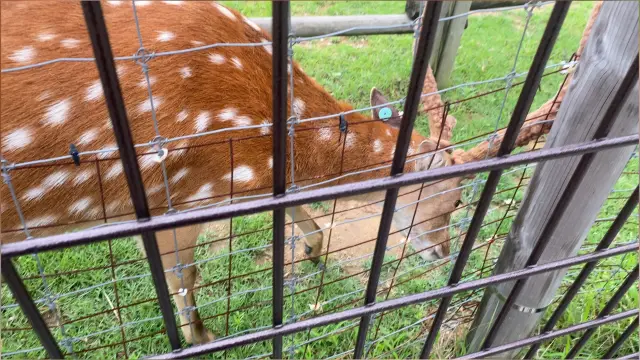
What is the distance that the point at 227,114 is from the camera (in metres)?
2.05

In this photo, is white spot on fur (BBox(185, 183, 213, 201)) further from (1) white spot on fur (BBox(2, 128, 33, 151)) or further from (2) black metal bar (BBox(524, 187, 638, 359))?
(2) black metal bar (BBox(524, 187, 638, 359))

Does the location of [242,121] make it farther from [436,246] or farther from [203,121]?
[436,246]

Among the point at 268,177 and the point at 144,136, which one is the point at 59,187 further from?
the point at 268,177

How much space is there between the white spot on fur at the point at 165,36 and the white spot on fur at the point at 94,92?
0.93ft

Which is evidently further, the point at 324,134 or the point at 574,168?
the point at 324,134

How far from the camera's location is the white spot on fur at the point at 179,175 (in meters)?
2.03

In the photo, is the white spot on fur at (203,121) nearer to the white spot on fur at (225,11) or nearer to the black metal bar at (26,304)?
the white spot on fur at (225,11)

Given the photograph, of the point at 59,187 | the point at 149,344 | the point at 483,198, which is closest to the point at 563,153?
the point at 483,198

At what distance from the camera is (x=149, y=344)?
233 centimetres

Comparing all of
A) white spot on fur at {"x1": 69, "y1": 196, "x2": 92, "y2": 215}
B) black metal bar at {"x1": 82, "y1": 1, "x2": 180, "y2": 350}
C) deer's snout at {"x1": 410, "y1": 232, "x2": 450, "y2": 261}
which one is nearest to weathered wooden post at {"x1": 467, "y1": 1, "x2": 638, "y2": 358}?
deer's snout at {"x1": 410, "y1": 232, "x2": 450, "y2": 261}

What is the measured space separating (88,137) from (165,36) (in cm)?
46

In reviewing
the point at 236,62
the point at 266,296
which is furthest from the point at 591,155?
the point at 266,296

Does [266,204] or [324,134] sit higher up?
[324,134]

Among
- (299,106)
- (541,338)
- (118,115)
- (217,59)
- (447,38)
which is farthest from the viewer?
(447,38)
